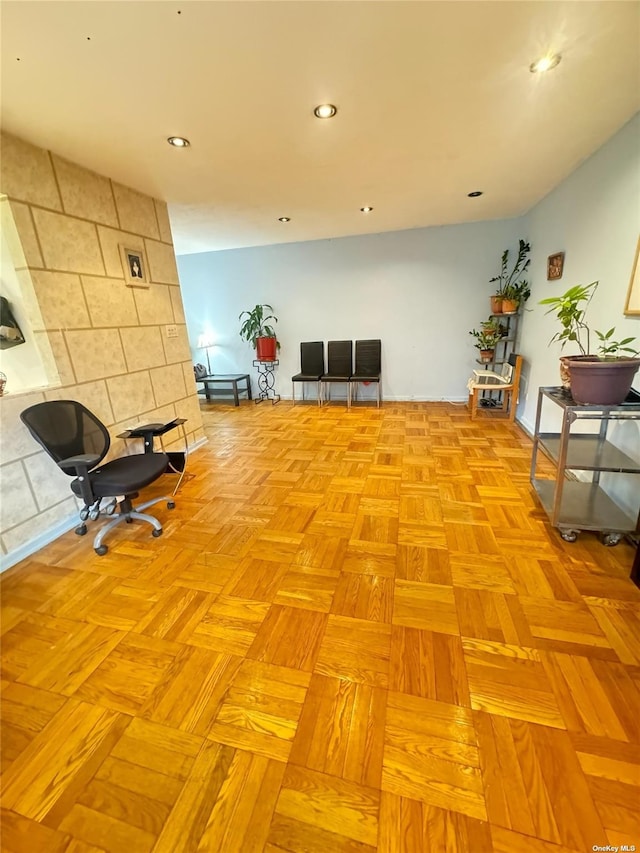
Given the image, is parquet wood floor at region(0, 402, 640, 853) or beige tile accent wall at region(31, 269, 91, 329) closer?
parquet wood floor at region(0, 402, 640, 853)

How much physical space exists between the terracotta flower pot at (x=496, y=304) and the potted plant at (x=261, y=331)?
10.5 ft

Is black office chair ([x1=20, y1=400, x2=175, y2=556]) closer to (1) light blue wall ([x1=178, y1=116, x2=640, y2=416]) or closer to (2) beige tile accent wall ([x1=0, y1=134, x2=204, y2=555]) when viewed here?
(2) beige tile accent wall ([x1=0, y1=134, x2=204, y2=555])

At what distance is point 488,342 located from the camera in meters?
4.49

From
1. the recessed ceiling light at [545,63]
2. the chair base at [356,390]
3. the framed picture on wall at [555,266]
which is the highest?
the recessed ceiling light at [545,63]

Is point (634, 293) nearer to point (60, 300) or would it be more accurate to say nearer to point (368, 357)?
point (368, 357)

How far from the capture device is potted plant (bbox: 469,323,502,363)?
4.47 meters

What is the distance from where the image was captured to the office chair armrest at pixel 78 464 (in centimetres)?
185

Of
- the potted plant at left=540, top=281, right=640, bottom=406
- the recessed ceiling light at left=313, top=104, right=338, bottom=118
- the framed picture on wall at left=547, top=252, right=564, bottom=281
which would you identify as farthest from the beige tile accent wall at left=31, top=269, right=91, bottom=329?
the framed picture on wall at left=547, top=252, right=564, bottom=281

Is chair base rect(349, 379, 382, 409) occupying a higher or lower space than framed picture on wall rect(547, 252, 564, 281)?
lower

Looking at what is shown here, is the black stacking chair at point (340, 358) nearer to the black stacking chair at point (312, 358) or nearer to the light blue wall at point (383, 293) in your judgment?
the black stacking chair at point (312, 358)

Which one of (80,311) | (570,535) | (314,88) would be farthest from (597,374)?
(80,311)

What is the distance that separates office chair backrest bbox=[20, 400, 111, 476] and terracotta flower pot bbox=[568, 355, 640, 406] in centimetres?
269

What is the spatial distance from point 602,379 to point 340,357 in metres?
3.78

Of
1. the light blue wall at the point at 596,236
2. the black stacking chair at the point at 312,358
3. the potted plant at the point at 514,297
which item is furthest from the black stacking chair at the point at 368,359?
the light blue wall at the point at 596,236
